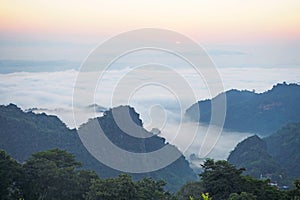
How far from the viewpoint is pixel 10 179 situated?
12133mm

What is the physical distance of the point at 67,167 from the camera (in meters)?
13.3

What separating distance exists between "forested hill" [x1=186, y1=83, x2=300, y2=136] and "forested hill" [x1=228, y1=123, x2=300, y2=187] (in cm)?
1449

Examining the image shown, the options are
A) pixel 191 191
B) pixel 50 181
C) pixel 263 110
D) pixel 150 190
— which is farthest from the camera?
pixel 263 110

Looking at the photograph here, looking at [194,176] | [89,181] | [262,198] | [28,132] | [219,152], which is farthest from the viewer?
[219,152]

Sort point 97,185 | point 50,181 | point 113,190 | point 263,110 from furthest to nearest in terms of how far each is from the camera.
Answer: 1. point 263,110
2. point 50,181
3. point 97,185
4. point 113,190

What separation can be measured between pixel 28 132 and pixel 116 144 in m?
6.88

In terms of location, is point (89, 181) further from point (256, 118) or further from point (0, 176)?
point (256, 118)

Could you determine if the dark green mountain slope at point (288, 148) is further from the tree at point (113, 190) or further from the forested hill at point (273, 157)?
the tree at point (113, 190)

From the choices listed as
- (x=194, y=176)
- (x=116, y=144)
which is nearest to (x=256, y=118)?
(x=194, y=176)

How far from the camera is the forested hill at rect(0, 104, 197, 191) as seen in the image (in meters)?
28.5

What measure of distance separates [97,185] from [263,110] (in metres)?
51.3

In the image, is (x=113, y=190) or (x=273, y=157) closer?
(x=113, y=190)

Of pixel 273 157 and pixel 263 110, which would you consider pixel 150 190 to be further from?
pixel 263 110

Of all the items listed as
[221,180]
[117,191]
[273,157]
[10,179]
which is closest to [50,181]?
[10,179]
